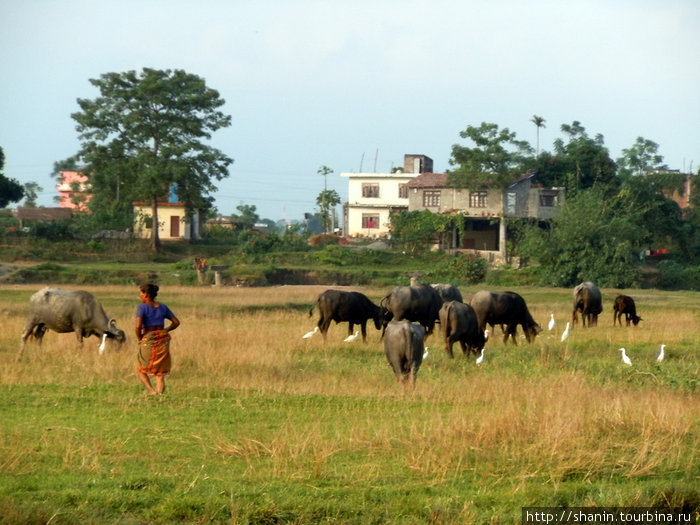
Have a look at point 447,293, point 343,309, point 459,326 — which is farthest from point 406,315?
point 459,326

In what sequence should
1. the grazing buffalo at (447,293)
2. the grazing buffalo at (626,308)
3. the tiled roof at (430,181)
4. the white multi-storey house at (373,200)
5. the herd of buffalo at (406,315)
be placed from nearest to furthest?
the herd of buffalo at (406,315) → the grazing buffalo at (447,293) → the grazing buffalo at (626,308) → the tiled roof at (430,181) → the white multi-storey house at (373,200)

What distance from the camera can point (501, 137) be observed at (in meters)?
54.6

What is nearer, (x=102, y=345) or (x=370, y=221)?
(x=102, y=345)

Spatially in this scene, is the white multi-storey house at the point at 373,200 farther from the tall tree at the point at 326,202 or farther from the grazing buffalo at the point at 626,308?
the grazing buffalo at the point at 626,308

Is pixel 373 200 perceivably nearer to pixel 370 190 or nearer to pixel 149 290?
pixel 370 190

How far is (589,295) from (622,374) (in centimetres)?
991

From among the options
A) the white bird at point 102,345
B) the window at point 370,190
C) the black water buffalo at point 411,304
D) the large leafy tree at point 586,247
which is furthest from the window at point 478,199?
the white bird at point 102,345

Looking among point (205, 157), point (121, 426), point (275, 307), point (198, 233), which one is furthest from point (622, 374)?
point (198, 233)

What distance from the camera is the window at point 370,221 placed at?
6688 cm

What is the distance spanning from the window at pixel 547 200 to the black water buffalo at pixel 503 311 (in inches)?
1502

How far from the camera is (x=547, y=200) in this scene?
187 ft

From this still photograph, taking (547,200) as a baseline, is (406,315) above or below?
below

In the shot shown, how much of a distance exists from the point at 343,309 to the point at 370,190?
159 ft

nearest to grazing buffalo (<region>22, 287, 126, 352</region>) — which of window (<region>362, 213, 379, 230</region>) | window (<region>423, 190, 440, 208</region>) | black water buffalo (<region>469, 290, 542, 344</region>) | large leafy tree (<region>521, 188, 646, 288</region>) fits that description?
black water buffalo (<region>469, 290, 542, 344</region>)
